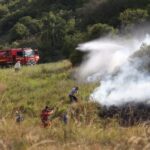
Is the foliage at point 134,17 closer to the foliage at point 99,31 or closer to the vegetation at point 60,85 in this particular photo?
the vegetation at point 60,85

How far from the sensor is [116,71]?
29.5 metres

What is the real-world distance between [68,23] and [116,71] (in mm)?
31733

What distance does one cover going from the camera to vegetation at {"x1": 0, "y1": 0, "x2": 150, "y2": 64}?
145 ft

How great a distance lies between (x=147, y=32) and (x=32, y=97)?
Result: 1483 cm

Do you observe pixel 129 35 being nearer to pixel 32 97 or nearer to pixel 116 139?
pixel 32 97

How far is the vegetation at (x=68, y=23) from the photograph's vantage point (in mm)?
44156

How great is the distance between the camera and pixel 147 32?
4081cm

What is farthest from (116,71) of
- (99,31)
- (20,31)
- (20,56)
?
(20,31)

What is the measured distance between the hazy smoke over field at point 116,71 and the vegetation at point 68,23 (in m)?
1.72

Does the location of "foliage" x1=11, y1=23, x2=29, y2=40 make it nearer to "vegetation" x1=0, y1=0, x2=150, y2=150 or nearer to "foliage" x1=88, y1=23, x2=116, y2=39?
"vegetation" x1=0, y1=0, x2=150, y2=150

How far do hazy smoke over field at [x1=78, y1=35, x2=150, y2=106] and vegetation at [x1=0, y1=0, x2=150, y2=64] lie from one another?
5.65 ft

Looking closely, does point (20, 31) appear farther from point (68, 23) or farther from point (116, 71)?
point (116, 71)

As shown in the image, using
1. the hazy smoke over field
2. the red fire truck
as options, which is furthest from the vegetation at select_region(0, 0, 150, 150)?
the red fire truck

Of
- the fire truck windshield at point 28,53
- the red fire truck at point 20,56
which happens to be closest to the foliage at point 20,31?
the red fire truck at point 20,56
